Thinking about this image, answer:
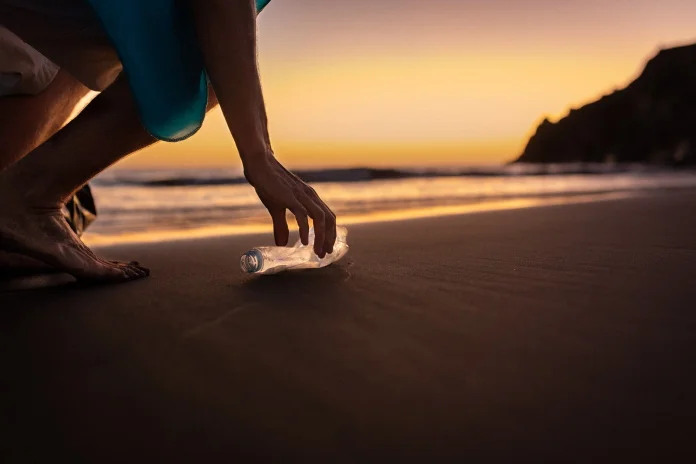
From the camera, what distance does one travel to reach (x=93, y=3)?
1.11 meters

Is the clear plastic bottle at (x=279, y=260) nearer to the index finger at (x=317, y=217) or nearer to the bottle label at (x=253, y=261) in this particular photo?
the bottle label at (x=253, y=261)

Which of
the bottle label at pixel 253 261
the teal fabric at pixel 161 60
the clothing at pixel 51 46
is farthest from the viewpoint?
the bottle label at pixel 253 261

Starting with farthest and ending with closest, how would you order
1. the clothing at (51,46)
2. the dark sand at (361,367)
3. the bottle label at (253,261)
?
the bottle label at (253,261) < the clothing at (51,46) < the dark sand at (361,367)

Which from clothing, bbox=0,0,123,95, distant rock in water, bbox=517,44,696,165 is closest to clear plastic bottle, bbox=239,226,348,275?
clothing, bbox=0,0,123,95

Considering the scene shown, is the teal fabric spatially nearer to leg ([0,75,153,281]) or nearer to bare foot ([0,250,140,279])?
leg ([0,75,153,281])

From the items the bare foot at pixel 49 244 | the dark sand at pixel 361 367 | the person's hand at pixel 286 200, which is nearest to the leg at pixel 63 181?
the bare foot at pixel 49 244

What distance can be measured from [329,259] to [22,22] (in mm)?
909

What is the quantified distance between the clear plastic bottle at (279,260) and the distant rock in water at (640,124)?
109 ft

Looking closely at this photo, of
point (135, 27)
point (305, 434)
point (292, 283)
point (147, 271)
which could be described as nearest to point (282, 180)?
point (292, 283)

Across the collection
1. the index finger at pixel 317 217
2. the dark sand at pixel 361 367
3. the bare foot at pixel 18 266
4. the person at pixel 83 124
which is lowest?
the dark sand at pixel 361 367

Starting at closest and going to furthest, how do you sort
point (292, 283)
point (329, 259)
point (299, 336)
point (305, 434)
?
point (305, 434) < point (299, 336) < point (292, 283) < point (329, 259)

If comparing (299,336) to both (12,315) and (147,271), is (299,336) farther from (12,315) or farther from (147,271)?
(147,271)

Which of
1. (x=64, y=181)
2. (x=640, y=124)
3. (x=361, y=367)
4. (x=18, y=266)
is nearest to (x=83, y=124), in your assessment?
(x=64, y=181)

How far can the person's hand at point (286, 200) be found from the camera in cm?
116
